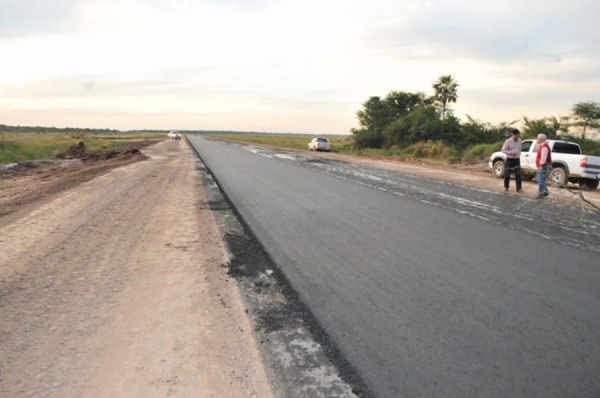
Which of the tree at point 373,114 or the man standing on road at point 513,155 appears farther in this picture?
the tree at point 373,114

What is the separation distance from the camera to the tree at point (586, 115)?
92.1 ft

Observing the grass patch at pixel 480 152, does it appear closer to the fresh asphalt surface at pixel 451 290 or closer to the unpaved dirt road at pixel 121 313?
the fresh asphalt surface at pixel 451 290

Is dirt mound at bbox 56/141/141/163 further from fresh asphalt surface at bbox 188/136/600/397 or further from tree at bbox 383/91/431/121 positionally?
tree at bbox 383/91/431/121

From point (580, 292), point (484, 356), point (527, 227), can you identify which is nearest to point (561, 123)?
point (527, 227)

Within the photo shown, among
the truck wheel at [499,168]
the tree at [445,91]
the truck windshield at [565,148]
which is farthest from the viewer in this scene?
the tree at [445,91]

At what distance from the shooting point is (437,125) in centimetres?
4519

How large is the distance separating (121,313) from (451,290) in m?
3.44

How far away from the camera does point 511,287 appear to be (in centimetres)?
514

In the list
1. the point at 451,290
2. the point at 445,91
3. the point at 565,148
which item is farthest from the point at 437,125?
the point at 451,290

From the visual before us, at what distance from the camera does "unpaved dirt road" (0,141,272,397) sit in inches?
125

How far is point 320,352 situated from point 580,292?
322 cm

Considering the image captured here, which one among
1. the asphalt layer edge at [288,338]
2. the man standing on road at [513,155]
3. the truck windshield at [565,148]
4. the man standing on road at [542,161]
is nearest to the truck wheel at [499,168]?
the truck windshield at [565,148]

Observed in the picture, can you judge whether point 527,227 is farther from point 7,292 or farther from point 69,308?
point 7,292

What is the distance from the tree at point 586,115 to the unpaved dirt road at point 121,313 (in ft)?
91.0
